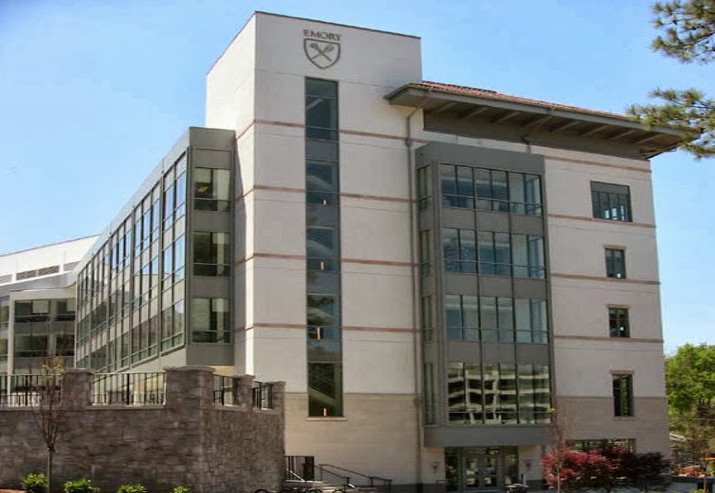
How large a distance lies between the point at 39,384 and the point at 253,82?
16.3m

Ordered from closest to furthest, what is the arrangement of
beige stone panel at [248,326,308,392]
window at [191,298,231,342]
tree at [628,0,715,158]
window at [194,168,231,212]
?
tree at [628,0,715,158], beige stone panel at [248,326,308,392], window at [191,298,231,342], window at [194,168,231,212]

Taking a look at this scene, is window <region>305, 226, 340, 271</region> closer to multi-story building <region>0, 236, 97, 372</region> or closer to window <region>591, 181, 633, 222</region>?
window <region>591, 181, 633, 222</region>

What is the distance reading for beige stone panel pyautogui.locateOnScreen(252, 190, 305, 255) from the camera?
38469 millimetres

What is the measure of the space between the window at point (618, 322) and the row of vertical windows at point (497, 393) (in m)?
5.32

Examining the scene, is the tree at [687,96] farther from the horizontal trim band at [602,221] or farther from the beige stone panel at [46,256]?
the beige stone panel at [46,256]

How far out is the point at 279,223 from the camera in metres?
38.8

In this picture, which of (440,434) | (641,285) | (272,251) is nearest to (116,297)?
(272,251)

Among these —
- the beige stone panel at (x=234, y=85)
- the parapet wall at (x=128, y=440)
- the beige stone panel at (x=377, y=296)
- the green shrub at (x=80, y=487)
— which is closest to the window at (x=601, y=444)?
the beige stone panel at (x=377, y=296)

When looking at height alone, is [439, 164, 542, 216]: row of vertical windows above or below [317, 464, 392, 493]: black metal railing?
above

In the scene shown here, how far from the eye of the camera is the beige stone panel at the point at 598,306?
142ft

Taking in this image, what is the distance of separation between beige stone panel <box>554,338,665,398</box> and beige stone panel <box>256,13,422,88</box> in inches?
537

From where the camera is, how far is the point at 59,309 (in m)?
77.8

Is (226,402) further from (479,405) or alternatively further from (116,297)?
(116,297)

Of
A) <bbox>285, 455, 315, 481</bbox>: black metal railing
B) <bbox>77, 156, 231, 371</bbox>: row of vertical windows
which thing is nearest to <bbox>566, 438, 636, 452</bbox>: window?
<bbox>285, 455, 315, 481</bbox>: black metal railing
